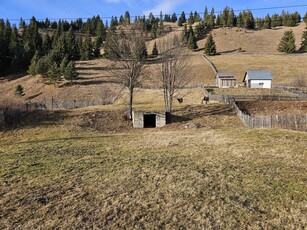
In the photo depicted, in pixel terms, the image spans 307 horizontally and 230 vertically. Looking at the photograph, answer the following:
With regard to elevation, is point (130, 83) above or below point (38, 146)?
above

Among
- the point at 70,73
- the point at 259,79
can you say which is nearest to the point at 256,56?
the point at 259,79

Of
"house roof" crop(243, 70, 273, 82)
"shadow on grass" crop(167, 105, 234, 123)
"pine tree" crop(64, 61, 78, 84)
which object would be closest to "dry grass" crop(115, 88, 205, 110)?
"shadow on grass" crop(167, 105, 234, 123)

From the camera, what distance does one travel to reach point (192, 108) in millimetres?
31625

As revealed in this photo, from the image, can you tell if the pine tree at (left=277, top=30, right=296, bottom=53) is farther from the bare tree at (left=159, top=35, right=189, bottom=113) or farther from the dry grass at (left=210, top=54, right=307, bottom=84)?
the bare tree at (left=159, top=35, right=189, bottom=113)

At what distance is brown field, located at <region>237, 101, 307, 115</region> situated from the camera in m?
31.5

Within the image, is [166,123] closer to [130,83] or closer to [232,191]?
[130,83]

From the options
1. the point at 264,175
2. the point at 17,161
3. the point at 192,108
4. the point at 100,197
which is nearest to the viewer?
the point at 100,197

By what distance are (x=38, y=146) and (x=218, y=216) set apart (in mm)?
13385

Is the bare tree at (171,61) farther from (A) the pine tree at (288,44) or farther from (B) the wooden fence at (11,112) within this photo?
(A) the pine tree at (288,44)

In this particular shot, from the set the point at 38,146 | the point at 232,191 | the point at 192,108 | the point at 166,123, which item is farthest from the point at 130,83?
the point at 232,191

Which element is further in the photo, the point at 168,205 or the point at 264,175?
the point at 264,175

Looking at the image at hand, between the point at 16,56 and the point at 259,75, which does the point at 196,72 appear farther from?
the point at 16,56

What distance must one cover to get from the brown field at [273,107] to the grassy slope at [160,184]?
628 inches

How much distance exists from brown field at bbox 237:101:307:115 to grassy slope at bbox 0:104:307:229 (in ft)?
52.3
